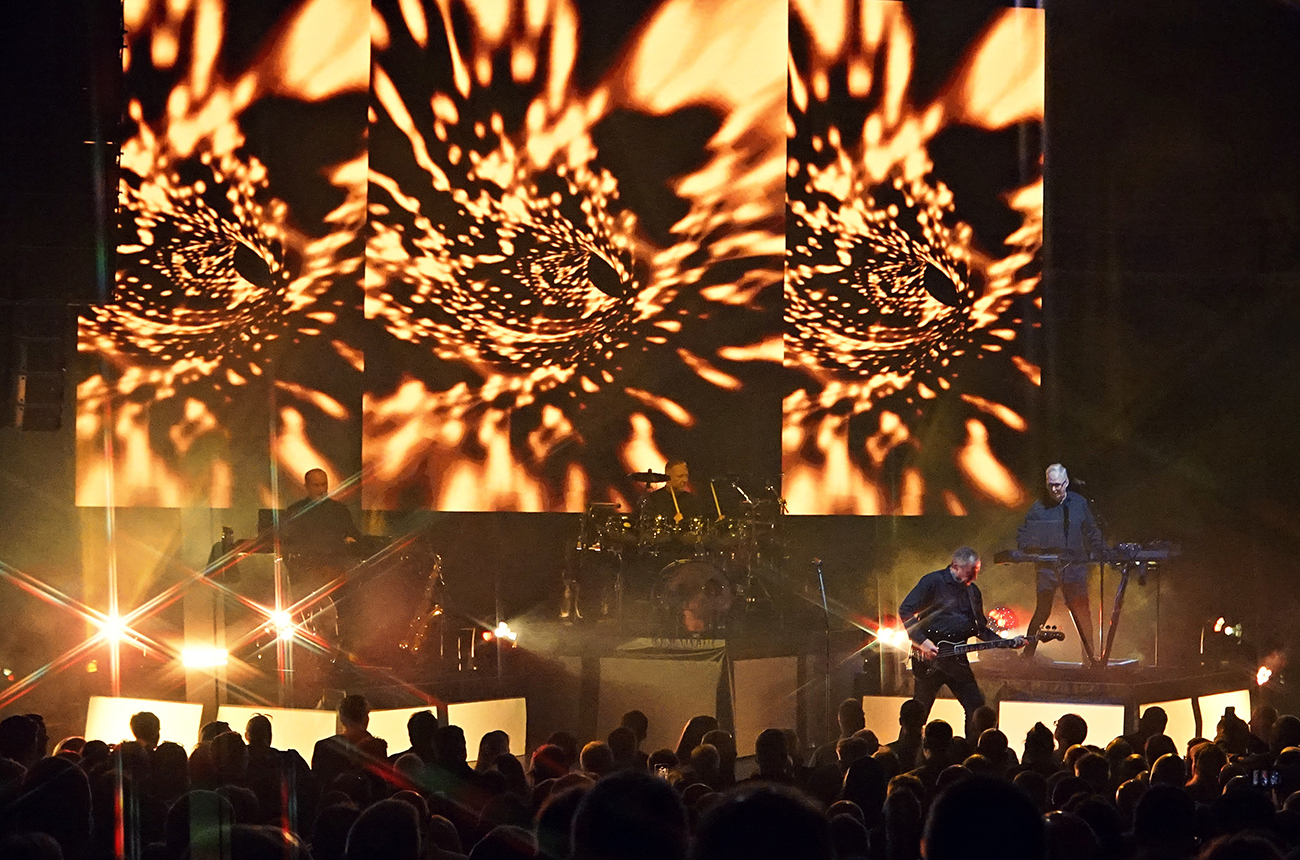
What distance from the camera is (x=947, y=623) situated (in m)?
7.77

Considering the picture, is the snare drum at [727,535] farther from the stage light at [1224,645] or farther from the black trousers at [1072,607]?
the stage light at [1224,645]

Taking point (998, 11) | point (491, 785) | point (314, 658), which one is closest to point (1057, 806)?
point (491, 785)

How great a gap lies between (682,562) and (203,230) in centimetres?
424

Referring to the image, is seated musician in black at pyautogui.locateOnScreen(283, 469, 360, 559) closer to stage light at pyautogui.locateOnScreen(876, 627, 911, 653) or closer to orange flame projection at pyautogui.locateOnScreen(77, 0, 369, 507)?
orange flame projection at pyautogui.locateOnScreen(77, 0, 369, 507)

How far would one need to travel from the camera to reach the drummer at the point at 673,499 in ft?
32.2

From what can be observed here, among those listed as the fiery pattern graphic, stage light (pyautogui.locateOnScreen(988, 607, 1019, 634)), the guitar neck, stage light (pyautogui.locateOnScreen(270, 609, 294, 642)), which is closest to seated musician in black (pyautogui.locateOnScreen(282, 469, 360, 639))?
stage light (pyautogui.locateOnScreen(270, 609, 294, 642))

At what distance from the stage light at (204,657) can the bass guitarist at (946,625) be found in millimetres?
3771

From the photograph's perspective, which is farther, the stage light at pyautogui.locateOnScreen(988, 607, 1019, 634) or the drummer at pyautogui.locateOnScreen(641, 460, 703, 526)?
the stage light at pyautogui.locateOnScreen(988, 607, 1019, 634)

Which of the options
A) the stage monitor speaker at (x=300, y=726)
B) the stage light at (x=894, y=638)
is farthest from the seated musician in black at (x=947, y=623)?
the stage monitor speaker at (x=300, y=726)

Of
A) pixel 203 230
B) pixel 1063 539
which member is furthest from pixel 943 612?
pixel 203 230

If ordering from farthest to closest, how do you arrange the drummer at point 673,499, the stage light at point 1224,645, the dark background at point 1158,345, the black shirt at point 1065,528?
the dark background at point 1158,345 < the drummer at point 673,499 < the stage light at point 1224,645 < the black shirt at point 1065,528

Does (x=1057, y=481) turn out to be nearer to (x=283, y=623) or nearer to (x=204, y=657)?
(x=283, y=623)

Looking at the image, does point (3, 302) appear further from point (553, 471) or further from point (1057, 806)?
point (1057, 806)

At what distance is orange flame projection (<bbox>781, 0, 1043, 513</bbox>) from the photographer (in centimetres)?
1107
